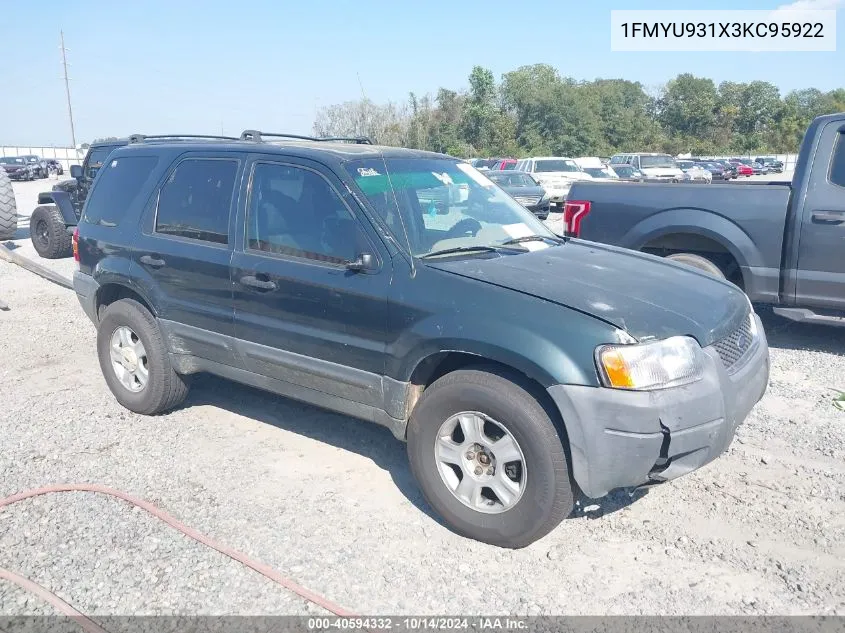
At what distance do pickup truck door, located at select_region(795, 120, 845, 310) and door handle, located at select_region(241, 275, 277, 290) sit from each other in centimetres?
448

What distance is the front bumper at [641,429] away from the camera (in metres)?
3.12

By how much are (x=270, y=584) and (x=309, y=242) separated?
5.94 feet

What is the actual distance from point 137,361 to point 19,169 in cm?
4732

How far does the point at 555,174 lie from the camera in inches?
968

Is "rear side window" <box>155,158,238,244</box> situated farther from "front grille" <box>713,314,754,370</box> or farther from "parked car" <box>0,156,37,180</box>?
"parked car" <box>0,156,37,180</box>

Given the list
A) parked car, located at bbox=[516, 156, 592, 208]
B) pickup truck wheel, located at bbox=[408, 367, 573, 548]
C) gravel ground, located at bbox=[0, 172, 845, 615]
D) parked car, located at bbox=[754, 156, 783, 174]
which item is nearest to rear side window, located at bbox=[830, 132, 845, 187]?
gravel ground, located at bbox=[0, 172, 845, 615]

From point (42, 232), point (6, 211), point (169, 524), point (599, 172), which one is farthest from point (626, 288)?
point (599, 172)

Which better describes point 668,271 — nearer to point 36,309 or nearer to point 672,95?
point 36,309

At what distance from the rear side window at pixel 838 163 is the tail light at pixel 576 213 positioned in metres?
2.07

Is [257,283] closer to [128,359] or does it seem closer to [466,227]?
[466,227]

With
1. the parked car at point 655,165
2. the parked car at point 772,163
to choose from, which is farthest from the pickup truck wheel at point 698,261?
the parked car at point 772,163

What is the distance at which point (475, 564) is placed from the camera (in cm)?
336

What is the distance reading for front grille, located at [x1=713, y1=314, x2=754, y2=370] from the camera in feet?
11.5

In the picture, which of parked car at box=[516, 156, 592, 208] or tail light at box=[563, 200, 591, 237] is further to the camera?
parked car at box=[516, 156, 592, 208]
